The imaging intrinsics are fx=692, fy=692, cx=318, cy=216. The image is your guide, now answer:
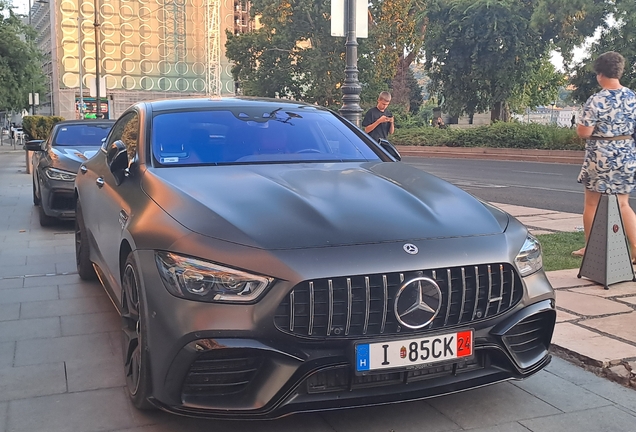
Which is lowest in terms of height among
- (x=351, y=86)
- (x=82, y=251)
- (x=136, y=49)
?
(x=82, y=251)

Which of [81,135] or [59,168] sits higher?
[81,135]

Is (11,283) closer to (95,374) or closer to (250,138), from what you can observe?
(95,374)

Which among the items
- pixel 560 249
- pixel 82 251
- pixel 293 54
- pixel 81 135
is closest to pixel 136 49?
pixel 293 54

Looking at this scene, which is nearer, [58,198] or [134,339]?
[134,339]

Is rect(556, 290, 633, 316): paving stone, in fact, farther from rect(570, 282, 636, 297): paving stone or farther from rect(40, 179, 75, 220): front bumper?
rect(40, 179, 75, 220): front bumper

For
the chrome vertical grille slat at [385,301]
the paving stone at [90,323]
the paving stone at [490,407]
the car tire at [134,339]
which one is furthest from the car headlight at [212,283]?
the paving stone at [90,323]

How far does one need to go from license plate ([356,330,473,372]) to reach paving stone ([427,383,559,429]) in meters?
0.48

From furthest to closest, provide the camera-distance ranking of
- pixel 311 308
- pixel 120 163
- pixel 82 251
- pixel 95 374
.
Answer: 1. pixel 82 251
2. pixel 120 163
3. pixel 95 374
4. pixel 311 308

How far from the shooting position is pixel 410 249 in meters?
2.88

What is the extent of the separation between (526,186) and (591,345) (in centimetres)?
1122

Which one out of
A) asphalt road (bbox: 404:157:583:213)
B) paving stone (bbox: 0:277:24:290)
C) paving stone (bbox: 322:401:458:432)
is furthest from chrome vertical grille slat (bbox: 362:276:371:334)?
asphalt road (bbox: 404:157:583:213)

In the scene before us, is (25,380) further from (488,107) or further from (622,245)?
(488,107)

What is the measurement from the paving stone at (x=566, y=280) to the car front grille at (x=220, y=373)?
11.1 feet

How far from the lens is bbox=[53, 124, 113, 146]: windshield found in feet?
34.6
